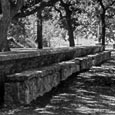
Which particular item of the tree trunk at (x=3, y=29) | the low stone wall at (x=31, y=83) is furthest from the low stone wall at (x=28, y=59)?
the tree trunk at (x=3, y=29)

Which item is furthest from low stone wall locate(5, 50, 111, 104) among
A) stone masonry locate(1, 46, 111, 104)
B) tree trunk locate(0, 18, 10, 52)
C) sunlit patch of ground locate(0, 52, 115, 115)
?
tree trunk locate(0, 18, 10, 52)

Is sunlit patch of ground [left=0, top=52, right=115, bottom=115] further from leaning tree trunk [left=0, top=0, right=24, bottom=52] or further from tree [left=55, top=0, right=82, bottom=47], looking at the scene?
tree [left=55, top=0, right=82, bottom=47]

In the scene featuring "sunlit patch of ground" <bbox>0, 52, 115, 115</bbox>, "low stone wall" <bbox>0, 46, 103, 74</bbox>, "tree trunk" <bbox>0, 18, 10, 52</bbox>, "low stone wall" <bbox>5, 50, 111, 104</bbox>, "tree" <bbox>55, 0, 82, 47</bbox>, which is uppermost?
"tree" <bbox>55, 0, 82, 47</bbox>

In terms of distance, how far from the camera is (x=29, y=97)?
6.93 metres

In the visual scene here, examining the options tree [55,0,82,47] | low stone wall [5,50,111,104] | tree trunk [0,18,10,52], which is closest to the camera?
low stone wall [5,50,111,104]

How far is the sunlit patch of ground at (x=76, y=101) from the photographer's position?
6.42 metres

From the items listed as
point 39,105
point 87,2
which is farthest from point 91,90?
point 87,2

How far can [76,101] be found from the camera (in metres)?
7.51

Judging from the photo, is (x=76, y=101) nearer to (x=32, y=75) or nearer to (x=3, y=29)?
(x=32, y=75)

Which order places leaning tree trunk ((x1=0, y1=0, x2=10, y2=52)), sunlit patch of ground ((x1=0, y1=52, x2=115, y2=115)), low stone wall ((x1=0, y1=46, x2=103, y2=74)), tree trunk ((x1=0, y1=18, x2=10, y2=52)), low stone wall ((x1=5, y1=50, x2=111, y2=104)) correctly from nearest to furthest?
sunlit patch of ground ((x1=0, y1=52, x2=115, y2=115)), low stone wall ((x1=5, y1=50, x2=111, y2=104)), low stone wall ((x1=0, y1=46, x2=103, y2=74)), leaning tree trunk ((x1=0, y1=0, x2=10, y2=52)), tree trunk ((x1=0, y1=18, x2=10, y2=52))

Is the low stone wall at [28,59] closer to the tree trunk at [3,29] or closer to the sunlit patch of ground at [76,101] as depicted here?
the sunlit patch of ground at [76,101]

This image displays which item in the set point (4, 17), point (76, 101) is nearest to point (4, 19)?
point (4, 17)

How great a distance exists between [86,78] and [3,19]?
11.3 feet

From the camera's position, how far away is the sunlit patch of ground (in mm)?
6418
